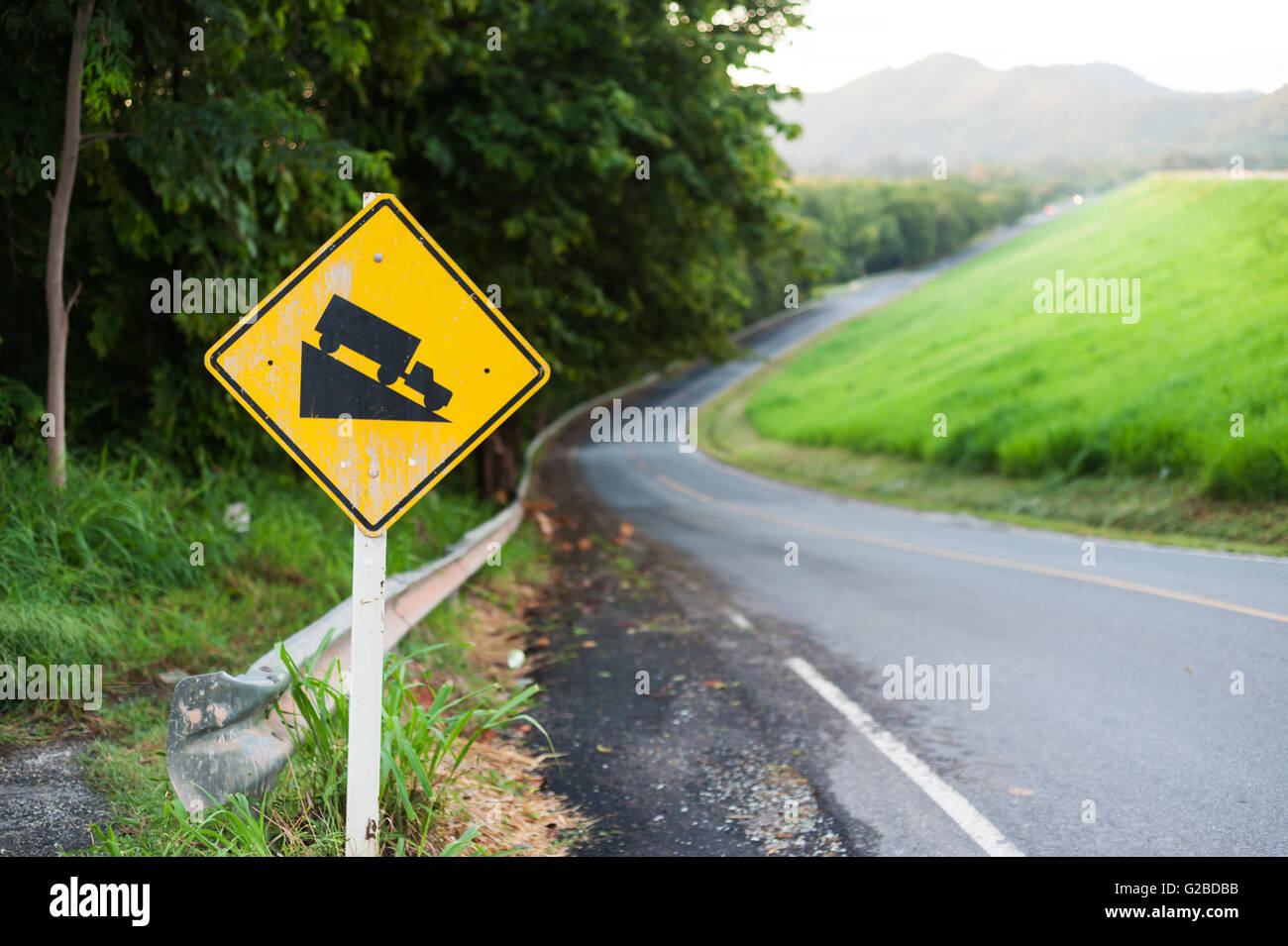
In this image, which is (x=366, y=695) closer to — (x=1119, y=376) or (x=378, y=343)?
(x=378, y=343)

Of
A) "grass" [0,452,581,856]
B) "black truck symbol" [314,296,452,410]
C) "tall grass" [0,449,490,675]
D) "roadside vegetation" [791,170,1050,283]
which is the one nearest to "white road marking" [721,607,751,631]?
"grass" [0,452,581,856]

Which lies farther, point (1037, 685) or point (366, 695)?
point (1037, 685)

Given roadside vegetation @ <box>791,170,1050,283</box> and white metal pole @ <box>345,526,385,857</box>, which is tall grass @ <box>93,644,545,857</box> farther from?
roadside vegetation @ <box>791,170,1050,283</box>

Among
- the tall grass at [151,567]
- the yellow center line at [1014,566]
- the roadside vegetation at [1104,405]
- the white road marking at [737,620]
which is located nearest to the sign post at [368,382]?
the tall grass at [151,567]

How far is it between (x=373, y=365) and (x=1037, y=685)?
481cm

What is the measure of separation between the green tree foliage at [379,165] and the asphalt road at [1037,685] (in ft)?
15.9

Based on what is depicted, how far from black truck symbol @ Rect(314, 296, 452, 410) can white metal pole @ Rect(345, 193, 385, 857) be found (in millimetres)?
320

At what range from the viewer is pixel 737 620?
9.27 metres

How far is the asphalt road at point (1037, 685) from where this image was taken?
14.9 feet

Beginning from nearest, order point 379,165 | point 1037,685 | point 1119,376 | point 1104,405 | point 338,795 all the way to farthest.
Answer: point 338,795 → point 1037,685 → point 379,165 → point 1104,405 → point 1119,376

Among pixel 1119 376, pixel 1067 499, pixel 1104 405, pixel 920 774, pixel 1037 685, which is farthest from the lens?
pixel 1119 376

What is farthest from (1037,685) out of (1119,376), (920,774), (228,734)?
(1119,376)

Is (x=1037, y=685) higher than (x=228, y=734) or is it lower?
lower
